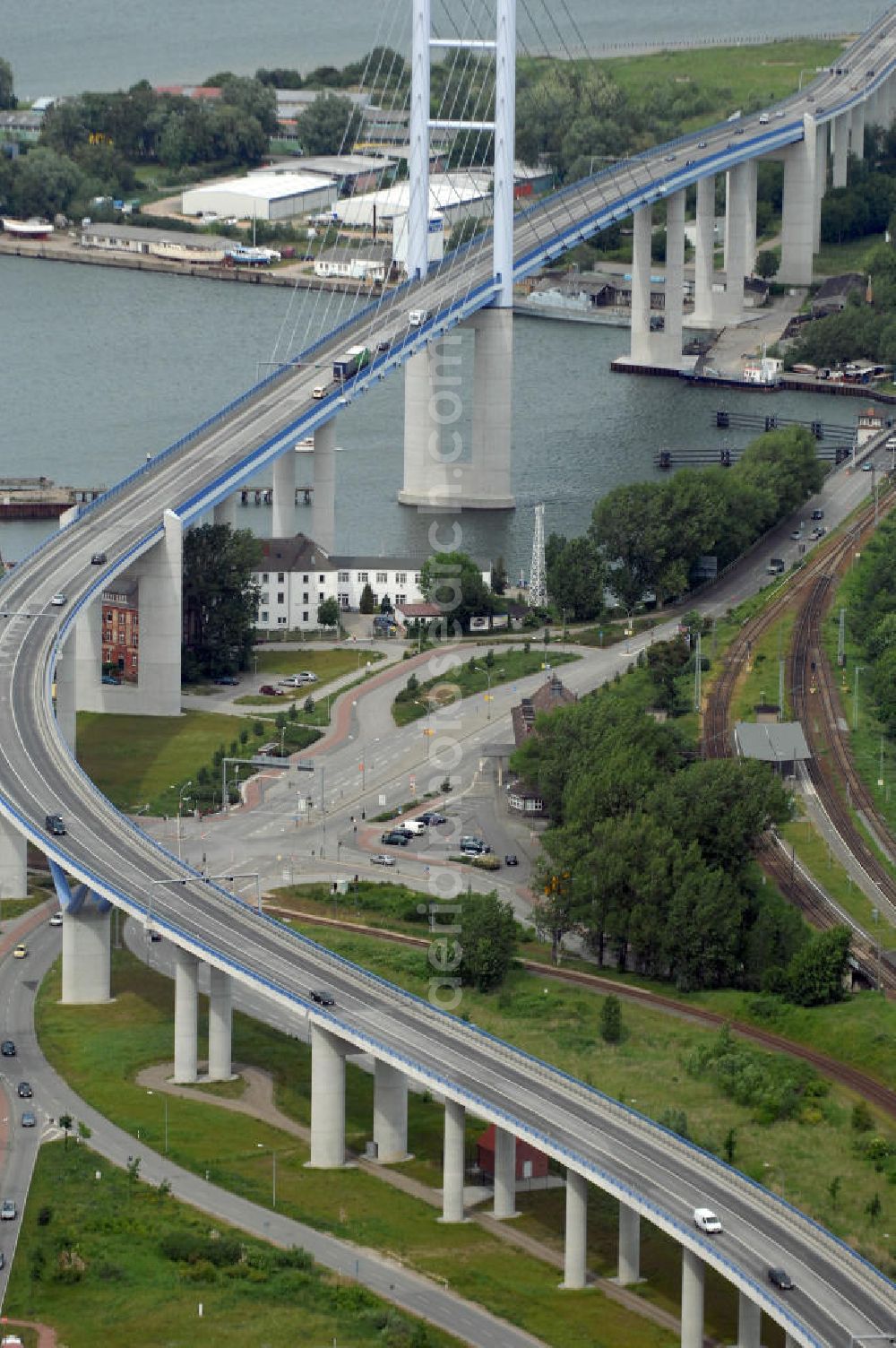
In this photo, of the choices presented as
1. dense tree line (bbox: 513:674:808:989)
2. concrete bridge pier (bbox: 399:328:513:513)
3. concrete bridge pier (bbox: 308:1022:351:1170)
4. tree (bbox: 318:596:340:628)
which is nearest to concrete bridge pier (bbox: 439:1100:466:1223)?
concrete bridge pier (bbox: 308:1022:351:1170)

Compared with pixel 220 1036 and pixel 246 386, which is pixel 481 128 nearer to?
pixel 246 386

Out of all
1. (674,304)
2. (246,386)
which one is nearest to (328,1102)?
(246,386)

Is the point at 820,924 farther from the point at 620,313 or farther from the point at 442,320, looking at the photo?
the point at 620,313

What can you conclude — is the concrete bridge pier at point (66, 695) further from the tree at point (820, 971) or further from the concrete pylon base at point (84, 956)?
the tree at point (820, 971)

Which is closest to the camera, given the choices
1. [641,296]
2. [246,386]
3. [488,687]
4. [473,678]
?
[488,687]

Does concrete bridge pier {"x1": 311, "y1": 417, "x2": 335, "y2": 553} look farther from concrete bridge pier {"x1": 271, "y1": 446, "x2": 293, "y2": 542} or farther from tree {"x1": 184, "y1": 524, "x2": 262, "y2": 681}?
tree {"x1": 184, "y1": 524, "x2": 262, "y2": 681}

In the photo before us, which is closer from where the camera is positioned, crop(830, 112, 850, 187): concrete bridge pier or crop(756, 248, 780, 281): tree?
crop(756, 248, 780, 281): tree
